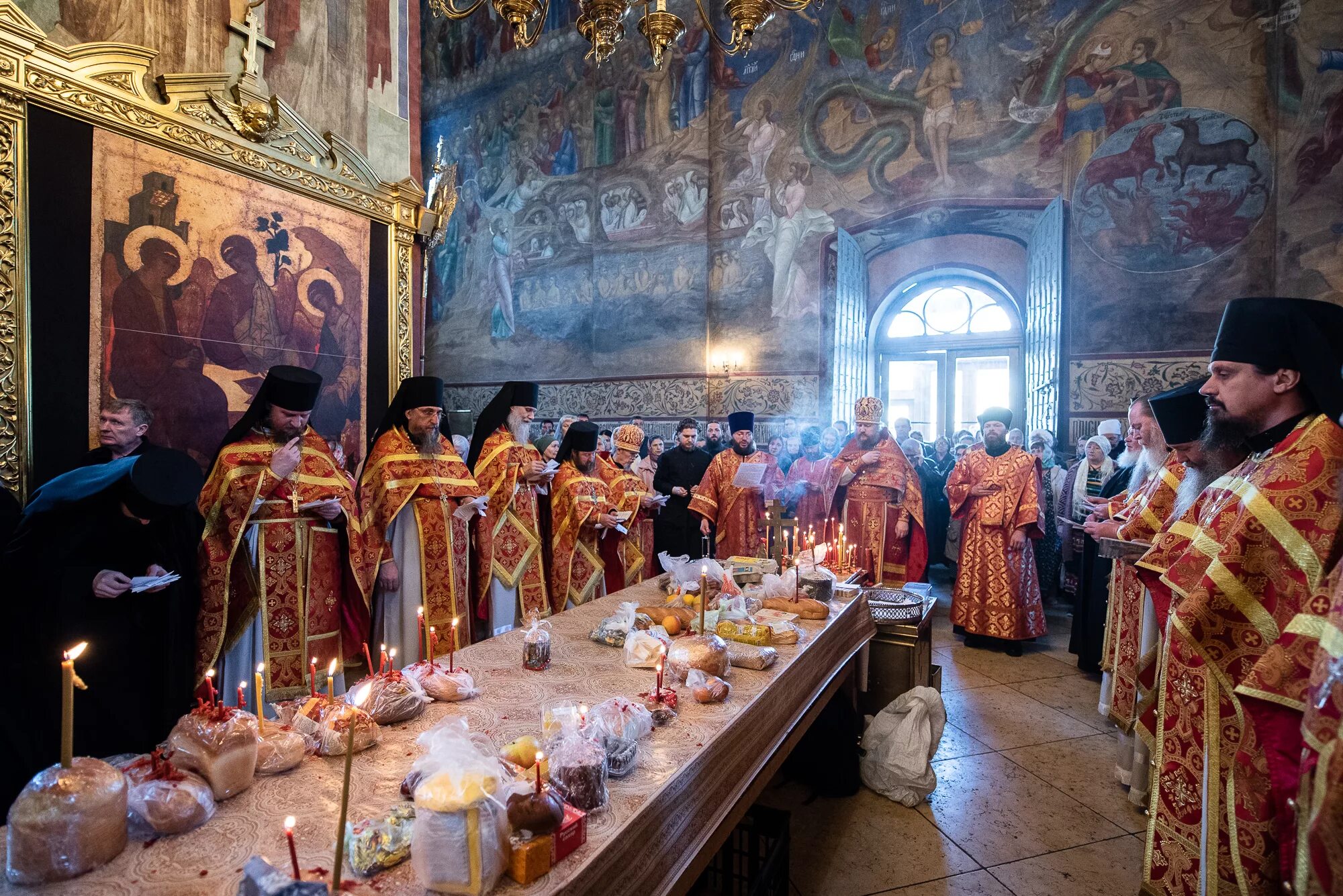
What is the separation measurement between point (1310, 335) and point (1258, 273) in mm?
9260

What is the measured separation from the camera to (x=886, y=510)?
23.4 feet

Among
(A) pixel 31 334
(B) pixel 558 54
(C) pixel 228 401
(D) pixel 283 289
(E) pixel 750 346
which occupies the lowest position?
(C) pixel 228 401

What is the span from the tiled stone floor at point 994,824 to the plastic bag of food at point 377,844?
2247mm

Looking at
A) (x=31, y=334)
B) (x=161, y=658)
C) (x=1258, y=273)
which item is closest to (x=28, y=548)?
(x=161, y=658)

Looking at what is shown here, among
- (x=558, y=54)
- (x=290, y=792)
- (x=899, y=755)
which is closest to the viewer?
(x=290, y=792)

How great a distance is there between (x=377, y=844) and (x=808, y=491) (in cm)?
746

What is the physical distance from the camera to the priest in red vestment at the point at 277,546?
361cm

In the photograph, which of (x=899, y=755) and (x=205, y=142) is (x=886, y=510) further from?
(x=205, y=142)

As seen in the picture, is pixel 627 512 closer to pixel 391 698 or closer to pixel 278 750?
pixel 391 698

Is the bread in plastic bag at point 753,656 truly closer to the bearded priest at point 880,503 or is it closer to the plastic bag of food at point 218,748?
the plastic bag of food at point 218,748

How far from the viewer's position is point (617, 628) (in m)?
2.89

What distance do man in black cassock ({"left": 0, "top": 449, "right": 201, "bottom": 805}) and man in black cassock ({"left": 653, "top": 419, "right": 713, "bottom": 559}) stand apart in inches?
209

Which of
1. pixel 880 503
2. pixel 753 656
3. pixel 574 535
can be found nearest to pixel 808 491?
pixel 880 503

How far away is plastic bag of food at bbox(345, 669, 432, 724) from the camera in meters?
1.96
